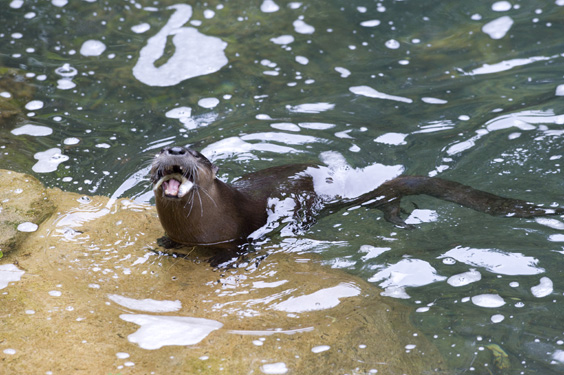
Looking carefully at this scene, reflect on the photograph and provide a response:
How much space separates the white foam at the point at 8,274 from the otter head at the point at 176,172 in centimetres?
78

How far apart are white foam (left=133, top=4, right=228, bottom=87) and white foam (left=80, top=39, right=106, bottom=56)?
1.27 ft

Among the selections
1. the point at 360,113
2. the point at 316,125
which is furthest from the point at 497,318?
the point at 360,113

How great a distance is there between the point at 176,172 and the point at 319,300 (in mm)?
1018

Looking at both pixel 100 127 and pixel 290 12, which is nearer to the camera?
pixel 100 127

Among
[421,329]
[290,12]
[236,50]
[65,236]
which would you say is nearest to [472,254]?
[421,329]

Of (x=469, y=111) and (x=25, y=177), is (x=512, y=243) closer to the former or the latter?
(x=469, y=111)

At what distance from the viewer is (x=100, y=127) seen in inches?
195

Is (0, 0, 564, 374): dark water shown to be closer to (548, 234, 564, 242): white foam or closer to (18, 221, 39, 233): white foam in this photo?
(548, 234, 564, 242): white foam

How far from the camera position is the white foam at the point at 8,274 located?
3121mm

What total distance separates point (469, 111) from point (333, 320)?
2.61 meters

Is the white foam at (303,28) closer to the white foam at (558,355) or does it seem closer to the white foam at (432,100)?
the white foam at (432,100)

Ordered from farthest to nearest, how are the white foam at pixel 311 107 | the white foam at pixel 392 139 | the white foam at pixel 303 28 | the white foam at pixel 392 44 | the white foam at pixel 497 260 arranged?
the white foam at pixel 303 28, the white foam at pixel 392 44, the white foam at pixel 311 107, the white foam at pixel 392 139, the white foam at pixel 497 260

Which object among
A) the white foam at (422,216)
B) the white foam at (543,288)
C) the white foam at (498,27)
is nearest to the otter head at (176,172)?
the white foam at (422,216)

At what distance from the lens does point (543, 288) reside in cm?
311
